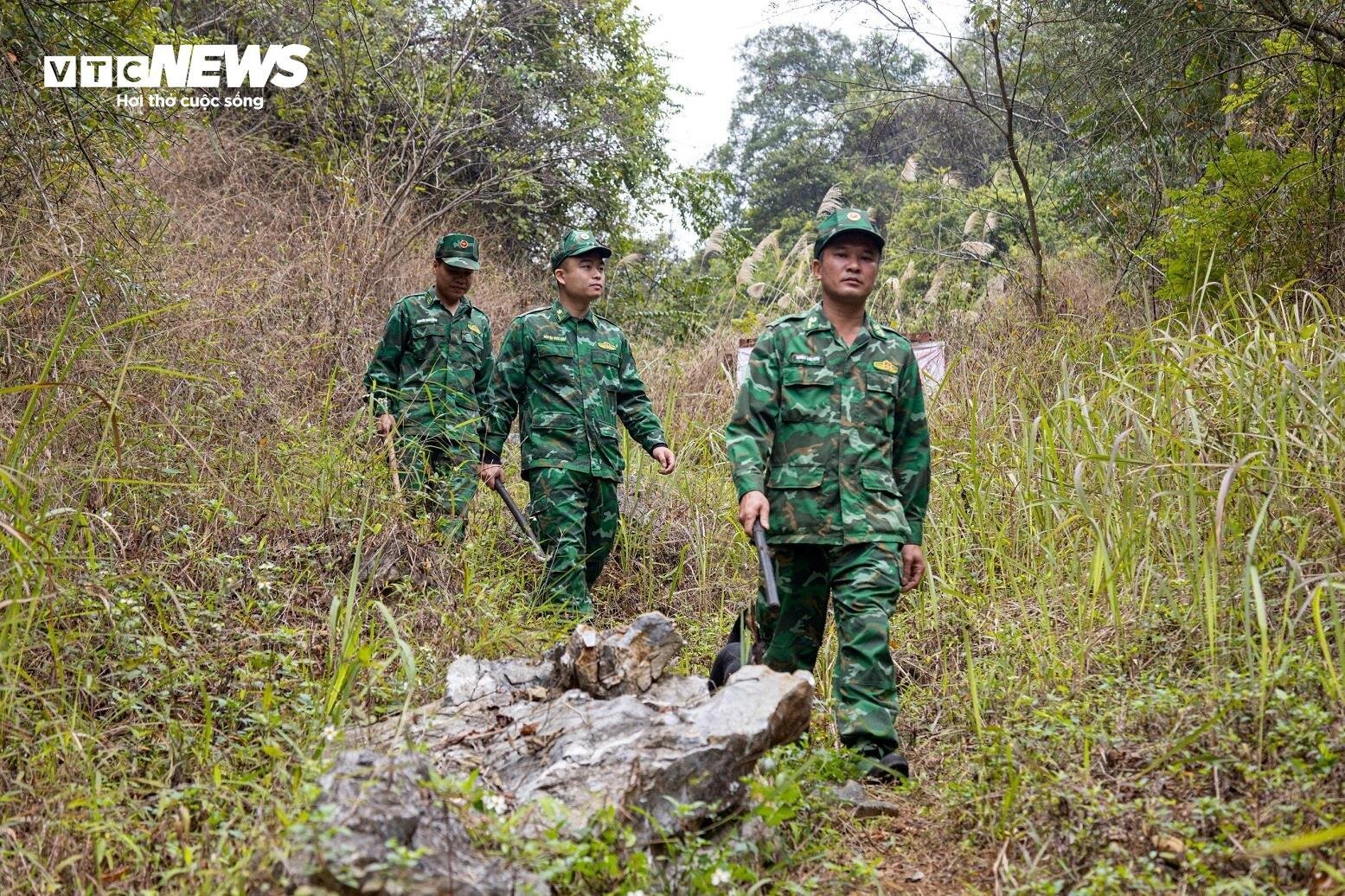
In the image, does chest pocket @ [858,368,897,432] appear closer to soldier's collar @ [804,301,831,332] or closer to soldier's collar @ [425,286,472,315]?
soldier's collar @ [804,301,831,332]

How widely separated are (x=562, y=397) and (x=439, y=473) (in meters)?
0.87

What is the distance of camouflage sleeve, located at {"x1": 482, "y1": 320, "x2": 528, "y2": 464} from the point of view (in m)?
5.71

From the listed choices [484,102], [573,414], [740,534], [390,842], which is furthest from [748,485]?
[484,102]

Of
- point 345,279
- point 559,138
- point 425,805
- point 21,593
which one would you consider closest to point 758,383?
point 425,805

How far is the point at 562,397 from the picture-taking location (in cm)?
564

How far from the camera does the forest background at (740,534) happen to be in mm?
2936

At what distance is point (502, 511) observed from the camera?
20.4 feet

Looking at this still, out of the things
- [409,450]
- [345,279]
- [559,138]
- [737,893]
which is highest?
[559,138]

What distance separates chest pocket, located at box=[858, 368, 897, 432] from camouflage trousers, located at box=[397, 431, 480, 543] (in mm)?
2106

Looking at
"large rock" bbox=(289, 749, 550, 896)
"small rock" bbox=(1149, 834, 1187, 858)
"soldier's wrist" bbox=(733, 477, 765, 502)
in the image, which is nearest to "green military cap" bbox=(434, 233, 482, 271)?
"soldier's wrist" bbox=(733, 477, 765, 502)

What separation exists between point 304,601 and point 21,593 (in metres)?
1.18

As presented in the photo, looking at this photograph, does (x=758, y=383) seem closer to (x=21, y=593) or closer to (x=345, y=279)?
(x=21, y=593)

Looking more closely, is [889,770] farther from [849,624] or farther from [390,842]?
[390,842]

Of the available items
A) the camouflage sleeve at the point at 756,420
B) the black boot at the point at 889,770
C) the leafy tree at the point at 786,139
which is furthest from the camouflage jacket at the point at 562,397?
the leafy tree at the point at 786,139
